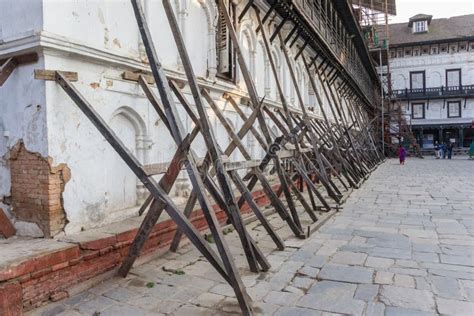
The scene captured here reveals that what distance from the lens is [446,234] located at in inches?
252

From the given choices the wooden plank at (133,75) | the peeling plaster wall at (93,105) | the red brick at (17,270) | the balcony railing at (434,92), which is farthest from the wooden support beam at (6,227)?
the balcony railing at (434,92)

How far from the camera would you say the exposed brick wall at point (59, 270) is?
11.5 feet

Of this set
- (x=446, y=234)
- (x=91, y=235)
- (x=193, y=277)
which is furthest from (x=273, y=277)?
(x=446, y=234)

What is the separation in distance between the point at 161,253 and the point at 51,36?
10.2ft

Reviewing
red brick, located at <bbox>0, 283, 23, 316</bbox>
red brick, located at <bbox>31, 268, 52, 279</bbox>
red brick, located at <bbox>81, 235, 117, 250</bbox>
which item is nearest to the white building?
red brick, located at <bbox>81, 235, 117, 250</bbox>

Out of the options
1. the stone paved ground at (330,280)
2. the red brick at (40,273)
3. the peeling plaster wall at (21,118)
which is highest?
the peeling plaster wall at (21,118)

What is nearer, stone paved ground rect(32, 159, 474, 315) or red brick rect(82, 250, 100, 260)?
stone paved ground rect(32, 159, 474, 315)

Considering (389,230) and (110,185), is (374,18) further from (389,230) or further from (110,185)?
(110,185)

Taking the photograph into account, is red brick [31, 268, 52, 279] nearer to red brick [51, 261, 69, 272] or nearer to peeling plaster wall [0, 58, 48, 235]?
red brick [51, 261, 69, 272]

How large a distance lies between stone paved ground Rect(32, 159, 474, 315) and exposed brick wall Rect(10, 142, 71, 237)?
982 mm

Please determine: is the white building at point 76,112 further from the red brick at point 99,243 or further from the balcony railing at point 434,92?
the balcony railing at point 434,92

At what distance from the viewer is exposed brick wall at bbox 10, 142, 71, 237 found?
4.47 m

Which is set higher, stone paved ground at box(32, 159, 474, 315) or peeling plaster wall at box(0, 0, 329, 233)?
peeling plaster wall at box(0, 0, 329, 233)

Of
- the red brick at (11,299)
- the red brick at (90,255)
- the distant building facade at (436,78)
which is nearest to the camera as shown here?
the red brick at (11,299)
